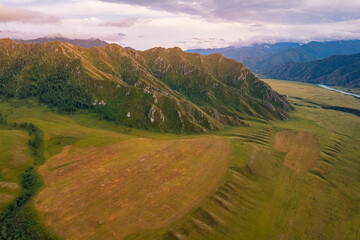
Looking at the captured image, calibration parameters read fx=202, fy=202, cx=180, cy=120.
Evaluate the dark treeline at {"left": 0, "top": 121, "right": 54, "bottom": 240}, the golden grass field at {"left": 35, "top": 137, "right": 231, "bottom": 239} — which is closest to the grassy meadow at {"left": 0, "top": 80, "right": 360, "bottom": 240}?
the golden grass field at {"left": 35, "top": 137, "right": 231, "bottom": 239}

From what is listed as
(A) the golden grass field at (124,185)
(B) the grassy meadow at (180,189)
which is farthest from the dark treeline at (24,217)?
(A) the golden grass field at (124,185)

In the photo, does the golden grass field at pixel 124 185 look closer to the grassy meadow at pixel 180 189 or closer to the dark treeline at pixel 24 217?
the grassy meadow at pixel 180 189

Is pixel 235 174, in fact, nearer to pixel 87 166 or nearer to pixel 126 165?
pixel 126 165

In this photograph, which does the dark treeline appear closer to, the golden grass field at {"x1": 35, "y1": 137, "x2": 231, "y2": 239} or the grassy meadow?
the grassy meadow

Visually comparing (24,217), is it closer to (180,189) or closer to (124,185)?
(124,185)

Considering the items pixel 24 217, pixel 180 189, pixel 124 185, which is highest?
pixel 124 185

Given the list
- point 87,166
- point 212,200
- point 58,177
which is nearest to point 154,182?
point 212,200

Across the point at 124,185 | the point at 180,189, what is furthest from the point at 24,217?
the point at 180,189

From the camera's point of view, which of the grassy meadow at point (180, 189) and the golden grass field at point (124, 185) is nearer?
the golden grass field at point (124, 185)
